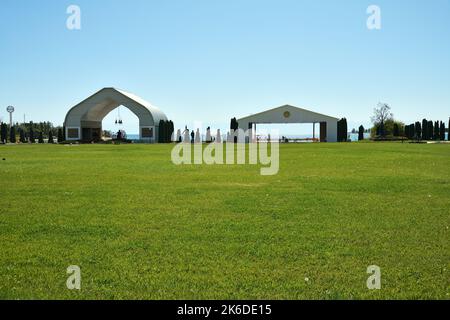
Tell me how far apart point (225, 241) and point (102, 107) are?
6107 centimetres

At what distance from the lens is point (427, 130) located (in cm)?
6750

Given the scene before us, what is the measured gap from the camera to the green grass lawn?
14.5 feet

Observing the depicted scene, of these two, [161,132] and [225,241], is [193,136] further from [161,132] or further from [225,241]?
[225,241]

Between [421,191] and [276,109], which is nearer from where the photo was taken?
[421,191]

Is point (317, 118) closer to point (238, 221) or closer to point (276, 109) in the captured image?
point (276, 109)

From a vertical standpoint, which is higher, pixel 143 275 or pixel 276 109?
pixel 276 109

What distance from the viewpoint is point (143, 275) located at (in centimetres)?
474

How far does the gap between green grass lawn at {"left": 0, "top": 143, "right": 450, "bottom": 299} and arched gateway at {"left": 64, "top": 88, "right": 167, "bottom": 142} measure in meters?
49.3

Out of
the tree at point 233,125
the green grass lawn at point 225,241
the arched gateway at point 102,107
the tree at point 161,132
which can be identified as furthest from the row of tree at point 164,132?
the green grass lawn at point 225,241

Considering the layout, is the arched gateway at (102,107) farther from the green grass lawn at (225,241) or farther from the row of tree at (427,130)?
the green grass lawn at (225,241)

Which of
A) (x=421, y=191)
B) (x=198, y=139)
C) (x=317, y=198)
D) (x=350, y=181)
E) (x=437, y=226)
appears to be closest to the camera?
(x=437, y=226)

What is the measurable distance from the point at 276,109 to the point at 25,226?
5540 cm

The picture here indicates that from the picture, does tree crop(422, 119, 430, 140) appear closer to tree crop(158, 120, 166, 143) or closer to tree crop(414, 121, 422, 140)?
tree crop(414, 121, 422, 140)

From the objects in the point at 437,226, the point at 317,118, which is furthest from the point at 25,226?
the point at 317,118
